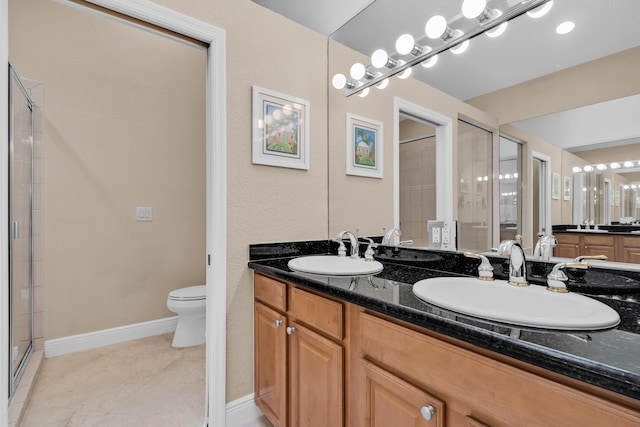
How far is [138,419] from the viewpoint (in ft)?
5.37

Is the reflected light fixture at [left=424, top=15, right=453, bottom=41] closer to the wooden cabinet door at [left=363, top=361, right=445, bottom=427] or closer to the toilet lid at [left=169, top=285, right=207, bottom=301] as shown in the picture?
the wooden cabinet door at [left=363, top=361, right=445, bottom=427]

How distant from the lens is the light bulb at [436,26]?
1350 millimetres

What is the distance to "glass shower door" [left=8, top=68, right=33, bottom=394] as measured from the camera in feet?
5.73

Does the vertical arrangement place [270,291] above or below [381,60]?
below

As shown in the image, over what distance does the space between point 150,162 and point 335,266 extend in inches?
81.5

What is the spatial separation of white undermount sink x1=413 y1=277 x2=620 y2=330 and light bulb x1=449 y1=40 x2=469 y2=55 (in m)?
1.01

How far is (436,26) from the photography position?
1.36 meters

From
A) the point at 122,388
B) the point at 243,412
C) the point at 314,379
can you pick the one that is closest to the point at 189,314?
the point at 122,388

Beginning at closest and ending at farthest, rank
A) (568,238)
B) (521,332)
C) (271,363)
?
(521,332), (568,238), (271,363)

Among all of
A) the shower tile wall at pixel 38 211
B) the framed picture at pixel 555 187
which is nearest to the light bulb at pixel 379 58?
the framed picture at pixel 555 187

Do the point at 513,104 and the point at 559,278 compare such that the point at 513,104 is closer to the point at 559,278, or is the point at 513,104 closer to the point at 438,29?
the point at 438,29

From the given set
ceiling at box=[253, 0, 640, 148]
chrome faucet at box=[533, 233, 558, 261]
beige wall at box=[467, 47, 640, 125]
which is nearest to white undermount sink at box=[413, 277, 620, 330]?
chrome faucet at box=[533, 233, 558, 261]

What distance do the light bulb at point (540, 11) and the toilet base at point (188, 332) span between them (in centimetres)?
273

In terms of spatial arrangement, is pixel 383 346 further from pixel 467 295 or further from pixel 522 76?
pixel 522 76
